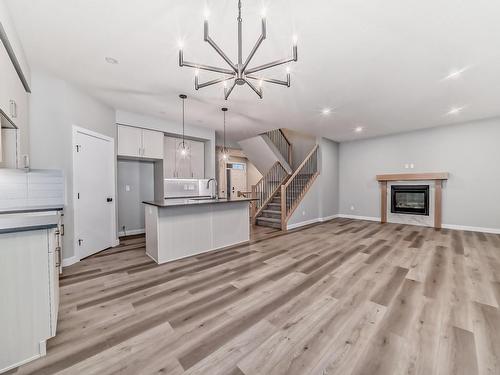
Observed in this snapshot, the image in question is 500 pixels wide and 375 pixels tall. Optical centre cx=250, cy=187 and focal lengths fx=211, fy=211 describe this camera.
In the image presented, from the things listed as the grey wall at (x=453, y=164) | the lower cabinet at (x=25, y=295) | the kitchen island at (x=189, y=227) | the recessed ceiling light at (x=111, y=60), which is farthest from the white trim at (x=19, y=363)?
the grey wall at (x=453, y=164)

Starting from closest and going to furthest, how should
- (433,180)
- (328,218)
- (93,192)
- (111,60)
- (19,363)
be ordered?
(19,363)
(111,60)
(93,192)
(433,180)
(328,218)

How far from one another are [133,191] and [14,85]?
3.26 m

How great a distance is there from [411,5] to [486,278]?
3.34m

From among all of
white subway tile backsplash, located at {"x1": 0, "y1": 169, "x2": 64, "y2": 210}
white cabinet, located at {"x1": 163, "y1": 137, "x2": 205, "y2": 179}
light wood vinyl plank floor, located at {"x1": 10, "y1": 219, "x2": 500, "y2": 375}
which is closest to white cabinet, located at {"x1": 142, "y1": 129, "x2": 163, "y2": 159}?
white cabinet, located at {"x1": 163, "y1": 137, "x2": 205, "y2": 179}

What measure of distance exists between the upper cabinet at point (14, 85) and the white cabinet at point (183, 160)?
8.69 feet

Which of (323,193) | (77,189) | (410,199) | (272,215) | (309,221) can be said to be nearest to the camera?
(77,189)

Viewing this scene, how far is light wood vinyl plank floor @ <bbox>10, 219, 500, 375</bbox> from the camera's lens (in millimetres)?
1462

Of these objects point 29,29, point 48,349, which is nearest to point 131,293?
point 48,349

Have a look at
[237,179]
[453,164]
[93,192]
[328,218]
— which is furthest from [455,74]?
[237,179]

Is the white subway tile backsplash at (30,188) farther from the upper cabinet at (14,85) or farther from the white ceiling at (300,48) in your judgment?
the white ceiling at (300,48)

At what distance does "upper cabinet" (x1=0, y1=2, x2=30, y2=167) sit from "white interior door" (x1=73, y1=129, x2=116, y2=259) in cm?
71

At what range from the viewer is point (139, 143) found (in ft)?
15.4

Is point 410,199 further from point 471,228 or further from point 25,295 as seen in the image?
point 25,295

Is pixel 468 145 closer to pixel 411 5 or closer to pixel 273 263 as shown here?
pixel 411 5
